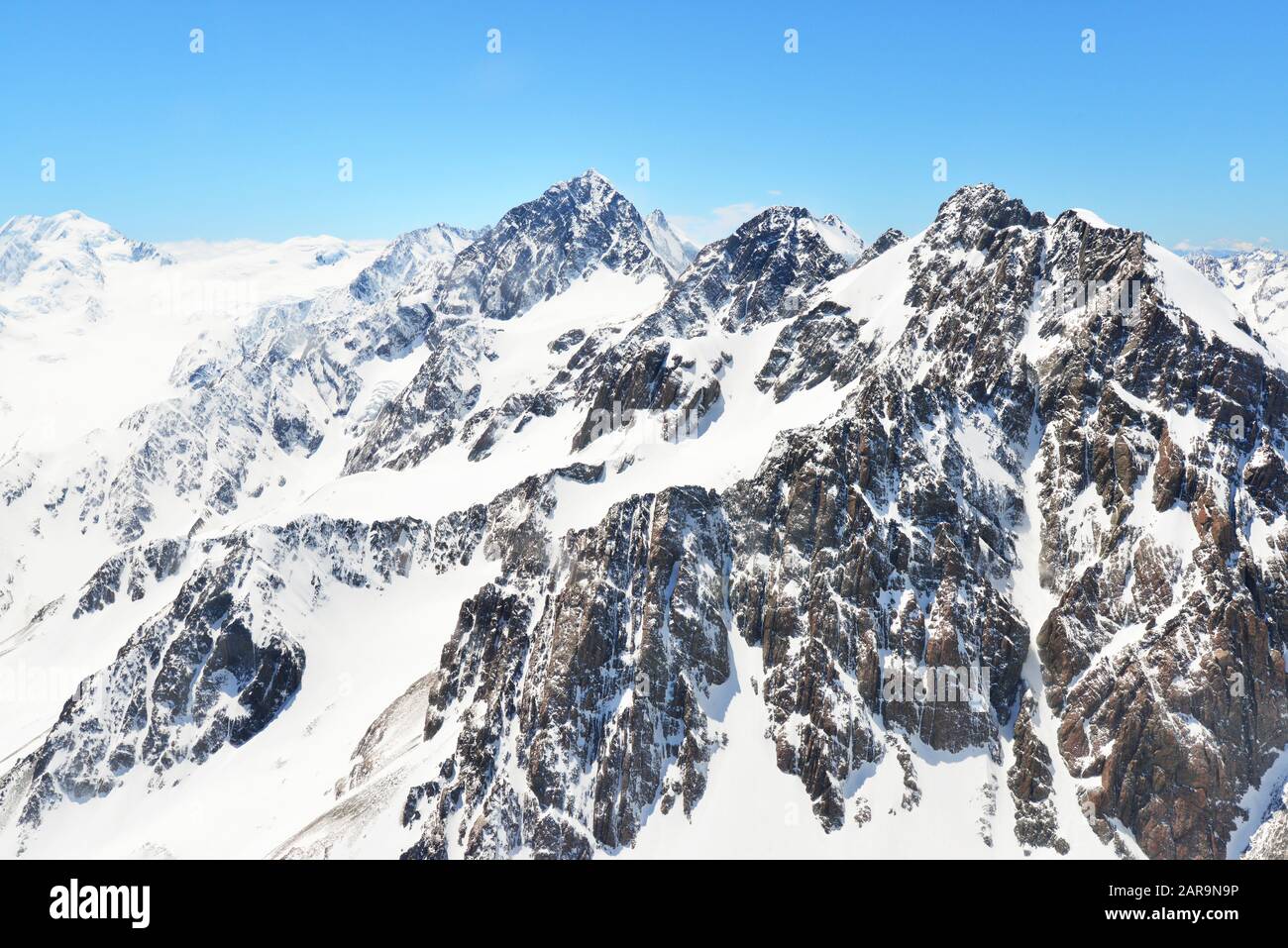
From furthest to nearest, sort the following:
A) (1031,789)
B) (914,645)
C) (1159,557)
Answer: (914,645)
(1159,557)
(1031,789)

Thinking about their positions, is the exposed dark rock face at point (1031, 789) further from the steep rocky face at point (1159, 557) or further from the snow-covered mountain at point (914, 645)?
the steep rocky face at point (1159, 557)

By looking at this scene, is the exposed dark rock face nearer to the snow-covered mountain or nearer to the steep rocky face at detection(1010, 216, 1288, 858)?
the snow-covered mountain

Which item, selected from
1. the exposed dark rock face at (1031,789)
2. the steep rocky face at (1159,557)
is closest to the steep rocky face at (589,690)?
the exposed dark rock face at (1031,789)

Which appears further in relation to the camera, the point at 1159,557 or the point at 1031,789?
the point at 1159,557
